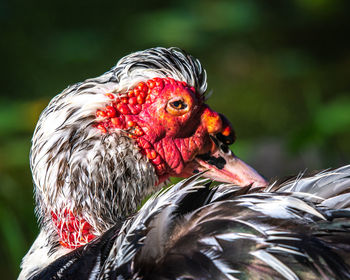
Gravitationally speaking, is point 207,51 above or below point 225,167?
below

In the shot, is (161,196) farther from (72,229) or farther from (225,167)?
(225,167)

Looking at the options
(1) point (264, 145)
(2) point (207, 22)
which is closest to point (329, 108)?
(1) point (264, 145)

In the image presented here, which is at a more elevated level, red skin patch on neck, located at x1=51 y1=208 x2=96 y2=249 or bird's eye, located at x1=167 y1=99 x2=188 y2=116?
bird's eye, located at x1=167 y1=99 x2=188 y2=116

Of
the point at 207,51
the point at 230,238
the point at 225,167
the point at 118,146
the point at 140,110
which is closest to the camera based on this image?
the point at 230,238

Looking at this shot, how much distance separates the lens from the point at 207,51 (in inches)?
312

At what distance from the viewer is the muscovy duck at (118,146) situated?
8.46ft

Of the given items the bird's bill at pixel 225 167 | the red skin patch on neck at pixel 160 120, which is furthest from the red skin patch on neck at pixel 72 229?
the bird's bill at pixel 225 167

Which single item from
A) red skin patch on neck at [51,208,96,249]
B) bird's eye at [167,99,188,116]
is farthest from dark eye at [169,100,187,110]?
red skin patch on neck at [51,208,96,249]

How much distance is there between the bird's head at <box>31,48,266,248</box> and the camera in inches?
102

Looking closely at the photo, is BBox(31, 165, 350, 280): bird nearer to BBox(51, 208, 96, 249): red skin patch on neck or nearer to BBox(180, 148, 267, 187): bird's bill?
BBox(51, 208, 96, 249): red skin patch on neck

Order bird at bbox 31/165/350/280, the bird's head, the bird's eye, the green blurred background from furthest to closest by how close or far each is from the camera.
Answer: the green blurred background, the bird's eye, the bird's head, bird at bbox 31/165/350/280

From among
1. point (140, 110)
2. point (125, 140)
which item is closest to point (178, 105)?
point (140, 110)

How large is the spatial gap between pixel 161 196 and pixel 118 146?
398mm

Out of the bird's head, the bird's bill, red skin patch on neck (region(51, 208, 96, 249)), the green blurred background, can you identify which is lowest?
the green blurred background
